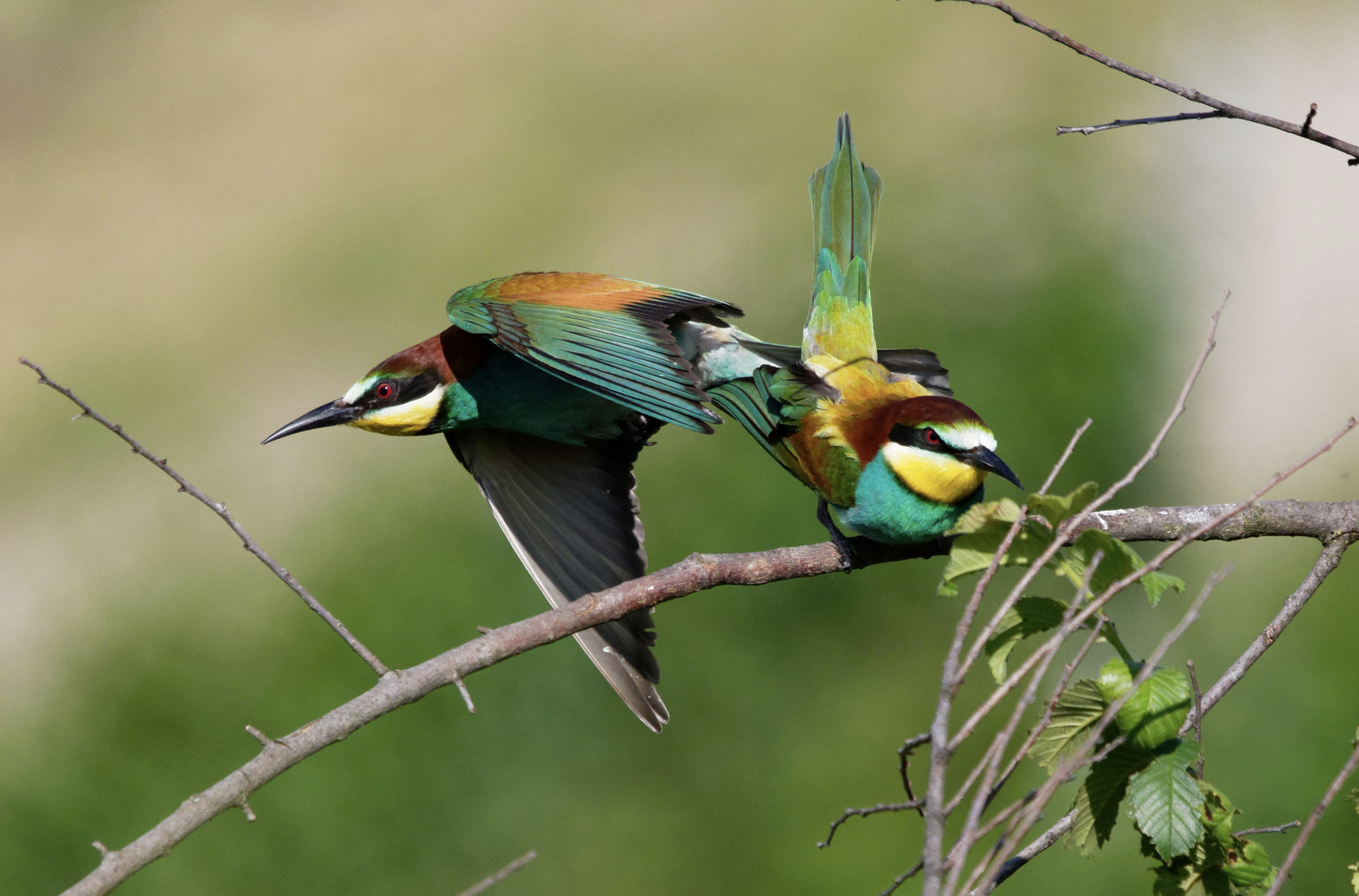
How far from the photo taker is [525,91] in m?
8.98

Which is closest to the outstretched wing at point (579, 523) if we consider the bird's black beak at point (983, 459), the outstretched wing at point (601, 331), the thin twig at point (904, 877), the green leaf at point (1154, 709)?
the outstretched wing at point (601, 331)

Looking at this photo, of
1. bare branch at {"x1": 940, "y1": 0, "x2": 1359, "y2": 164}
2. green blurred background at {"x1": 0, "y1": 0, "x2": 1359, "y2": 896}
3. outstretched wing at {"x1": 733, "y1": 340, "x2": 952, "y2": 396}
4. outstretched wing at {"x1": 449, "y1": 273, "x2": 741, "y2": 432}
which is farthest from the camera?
green blurred background at {"x1": 0, "y1": 0, "x2": 1359, "y2": 896}

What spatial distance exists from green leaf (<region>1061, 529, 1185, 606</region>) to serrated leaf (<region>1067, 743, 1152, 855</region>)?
0.19 m

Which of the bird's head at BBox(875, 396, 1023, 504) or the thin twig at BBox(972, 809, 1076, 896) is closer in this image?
the thin twig at BBox(972, 809, 1076, 896)

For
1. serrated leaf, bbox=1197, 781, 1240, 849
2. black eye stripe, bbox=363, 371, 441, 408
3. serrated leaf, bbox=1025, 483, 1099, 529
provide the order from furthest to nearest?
1. black eye stripe, bbox=363, 371, 441, 408
2. serrated leaf, bbox=1197, 781, 1240, 849
3. serrated leaf, bbox=1025, 483, 1099, 529

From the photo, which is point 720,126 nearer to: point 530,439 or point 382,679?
point 530,439

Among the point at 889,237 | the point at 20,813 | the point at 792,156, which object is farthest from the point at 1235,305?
the point at 20,813

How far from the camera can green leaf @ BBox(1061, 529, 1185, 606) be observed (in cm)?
145

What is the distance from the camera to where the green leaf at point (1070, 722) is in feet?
4.98

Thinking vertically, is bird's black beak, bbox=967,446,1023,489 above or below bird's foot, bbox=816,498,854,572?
above

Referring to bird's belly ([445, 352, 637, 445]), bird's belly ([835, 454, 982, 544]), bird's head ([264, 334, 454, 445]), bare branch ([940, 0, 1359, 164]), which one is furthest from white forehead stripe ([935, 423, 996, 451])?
bird's head ([264, 334, 454, 445])

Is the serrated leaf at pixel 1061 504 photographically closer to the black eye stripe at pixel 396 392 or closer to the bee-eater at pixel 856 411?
the bee-eater at pixel 856 411

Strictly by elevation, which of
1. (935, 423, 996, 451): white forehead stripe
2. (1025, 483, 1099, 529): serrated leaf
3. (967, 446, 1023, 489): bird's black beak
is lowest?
(967, 446, 1023, 489): bird's black beak

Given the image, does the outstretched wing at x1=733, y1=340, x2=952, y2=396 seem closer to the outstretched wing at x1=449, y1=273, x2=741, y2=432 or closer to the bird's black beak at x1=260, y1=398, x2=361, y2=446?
the outstretched wing at x1=449, y1=273, x2=741, y2=432
